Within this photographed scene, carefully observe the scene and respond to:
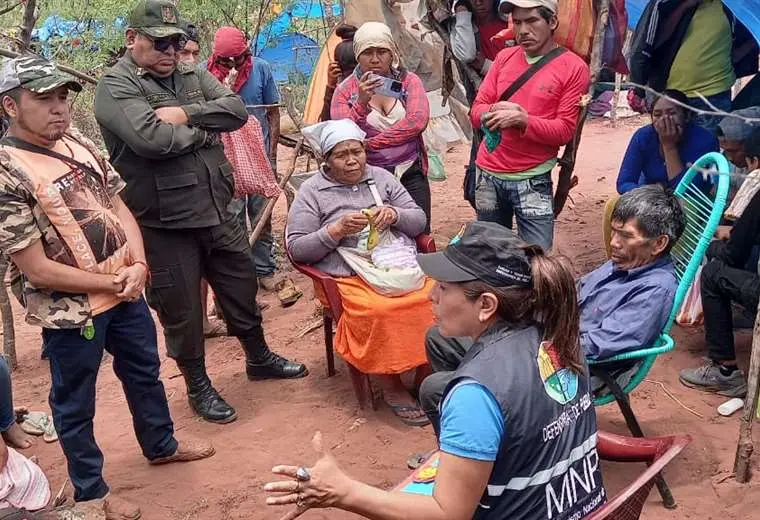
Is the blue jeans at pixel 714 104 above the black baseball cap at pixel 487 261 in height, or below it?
below

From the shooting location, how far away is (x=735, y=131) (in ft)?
14.4

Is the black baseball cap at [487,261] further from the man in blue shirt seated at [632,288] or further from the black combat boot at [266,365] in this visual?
the black combat boot at [266,365]

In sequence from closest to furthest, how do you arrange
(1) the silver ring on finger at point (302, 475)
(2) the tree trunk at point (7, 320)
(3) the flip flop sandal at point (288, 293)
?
(1) the silver ring on finger at point (302, 475) → (2) the tree trunk at point (7, 320) → (3) the flip flop sandal at point (288, 293)

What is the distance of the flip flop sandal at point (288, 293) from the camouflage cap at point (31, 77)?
3.03 m

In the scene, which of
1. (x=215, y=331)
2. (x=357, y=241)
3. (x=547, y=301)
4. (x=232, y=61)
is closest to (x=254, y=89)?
(x=232, y=61)

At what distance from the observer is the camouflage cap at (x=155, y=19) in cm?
352

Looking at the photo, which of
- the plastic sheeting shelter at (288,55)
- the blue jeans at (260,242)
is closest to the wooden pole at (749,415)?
the blue jeans at (260,242)

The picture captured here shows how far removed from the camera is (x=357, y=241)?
416 cm

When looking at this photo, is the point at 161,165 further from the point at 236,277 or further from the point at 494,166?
the point at 494,166

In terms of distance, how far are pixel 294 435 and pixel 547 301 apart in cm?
248

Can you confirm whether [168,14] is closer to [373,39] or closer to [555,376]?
[373,39]

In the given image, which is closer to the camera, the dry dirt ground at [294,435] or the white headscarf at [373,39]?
the dry dirt ground at [294,435]

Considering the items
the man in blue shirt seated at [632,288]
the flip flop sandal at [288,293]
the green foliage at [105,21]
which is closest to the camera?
the man in blue shirt seated at [632,288]

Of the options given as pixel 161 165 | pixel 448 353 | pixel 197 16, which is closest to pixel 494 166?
pixel 448 353
